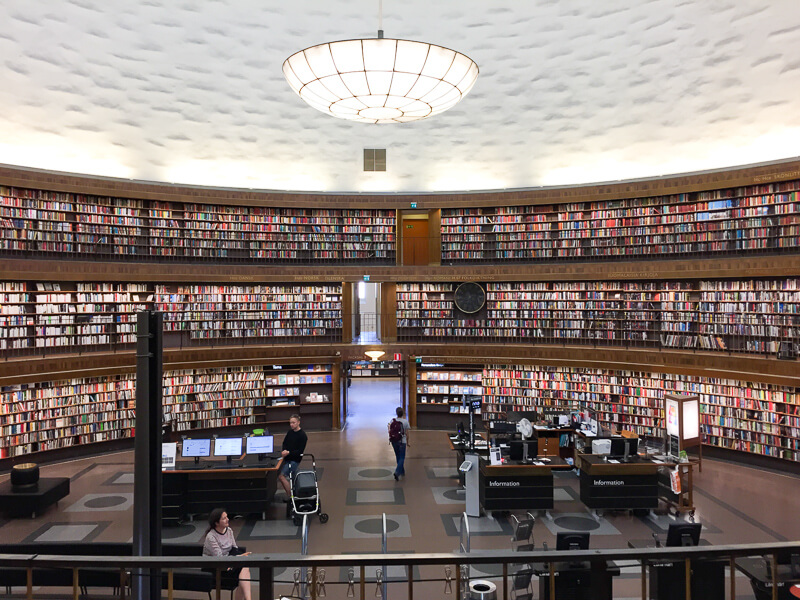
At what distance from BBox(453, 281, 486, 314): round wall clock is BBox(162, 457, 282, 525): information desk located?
7.98 metres

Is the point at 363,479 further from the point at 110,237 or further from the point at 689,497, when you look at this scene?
the point at 110,237

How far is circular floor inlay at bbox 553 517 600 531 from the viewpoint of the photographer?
7.99 metres

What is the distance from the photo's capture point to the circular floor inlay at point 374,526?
7871mm

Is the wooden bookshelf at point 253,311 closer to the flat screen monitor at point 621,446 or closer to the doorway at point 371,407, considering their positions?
the doorway at point 371,407

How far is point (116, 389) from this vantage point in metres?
12.4

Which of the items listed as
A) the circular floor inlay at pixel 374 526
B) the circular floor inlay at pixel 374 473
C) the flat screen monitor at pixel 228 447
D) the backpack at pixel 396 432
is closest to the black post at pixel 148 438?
the circular floor inlay at pixel 374 526

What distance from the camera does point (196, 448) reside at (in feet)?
28.3

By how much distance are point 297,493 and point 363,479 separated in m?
2.49

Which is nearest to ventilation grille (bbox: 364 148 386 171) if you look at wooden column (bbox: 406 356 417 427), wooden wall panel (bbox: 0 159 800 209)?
wooden wall panel (bbox: 0 159 800 209)

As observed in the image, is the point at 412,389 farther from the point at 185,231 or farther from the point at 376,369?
the point at 376,369

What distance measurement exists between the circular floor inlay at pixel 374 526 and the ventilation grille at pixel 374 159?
8.87 m

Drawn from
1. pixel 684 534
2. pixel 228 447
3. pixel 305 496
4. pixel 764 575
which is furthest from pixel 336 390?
pixel 764 575

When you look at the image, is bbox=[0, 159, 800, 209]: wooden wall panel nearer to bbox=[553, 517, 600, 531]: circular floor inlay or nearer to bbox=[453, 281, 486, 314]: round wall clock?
bbox=[453, 281, 486, 314]: round wall clock

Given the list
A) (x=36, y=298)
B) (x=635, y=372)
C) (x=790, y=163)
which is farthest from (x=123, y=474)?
(x=790, y=163)
